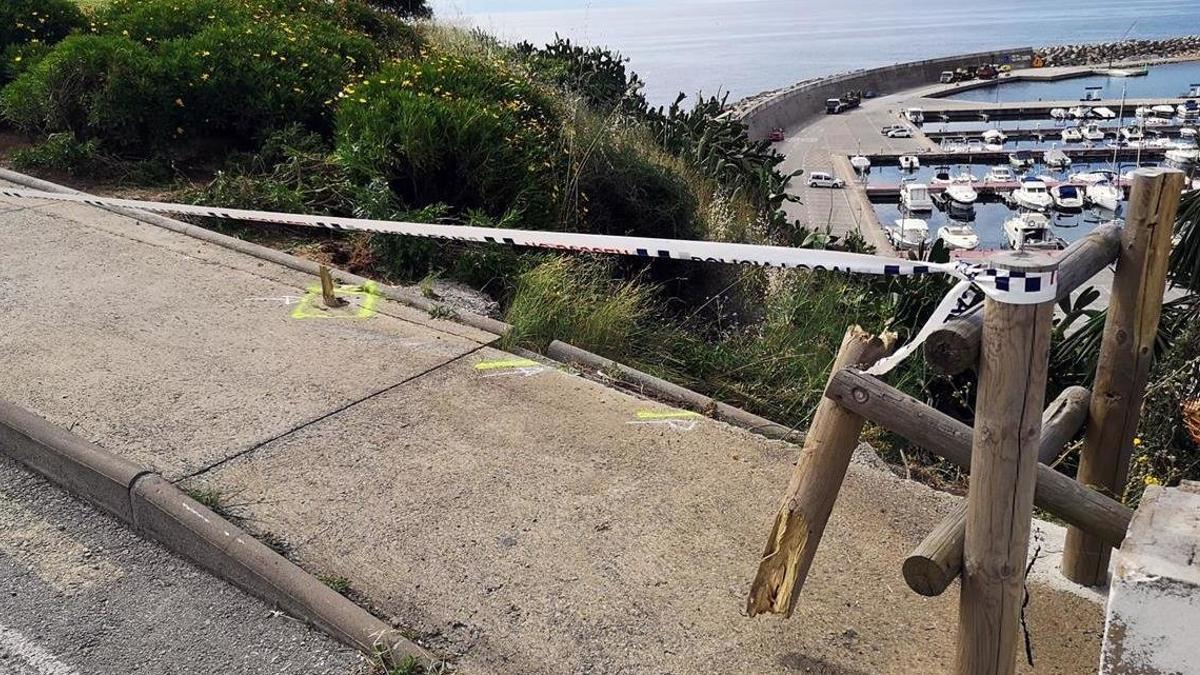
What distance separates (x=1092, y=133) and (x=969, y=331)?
7399 cm

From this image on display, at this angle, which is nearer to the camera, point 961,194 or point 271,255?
point 271,255

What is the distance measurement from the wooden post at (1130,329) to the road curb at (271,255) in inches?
137

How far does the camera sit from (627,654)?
340 cm

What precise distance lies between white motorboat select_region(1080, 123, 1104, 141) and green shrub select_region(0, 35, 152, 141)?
69.0 meters

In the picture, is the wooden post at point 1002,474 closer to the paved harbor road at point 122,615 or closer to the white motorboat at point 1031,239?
the white motorboat at point 1031,239

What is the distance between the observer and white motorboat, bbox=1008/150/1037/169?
61875 millimetres

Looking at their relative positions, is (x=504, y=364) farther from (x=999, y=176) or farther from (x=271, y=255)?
(x=999, y=176)

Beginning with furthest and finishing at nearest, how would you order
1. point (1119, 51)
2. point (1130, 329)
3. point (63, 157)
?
point (1119, 51) → point (63, 157) → point (1130, 329)

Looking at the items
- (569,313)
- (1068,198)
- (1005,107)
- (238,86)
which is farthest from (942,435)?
(1005,107)

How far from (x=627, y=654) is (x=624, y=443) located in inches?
59.6

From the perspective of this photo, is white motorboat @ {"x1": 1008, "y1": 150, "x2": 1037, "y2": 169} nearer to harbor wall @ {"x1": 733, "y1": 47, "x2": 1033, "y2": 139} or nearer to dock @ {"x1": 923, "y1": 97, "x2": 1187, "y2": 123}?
dock @ {"x1": 923, "y1": 97, "x2": 1187, "y2": 123}

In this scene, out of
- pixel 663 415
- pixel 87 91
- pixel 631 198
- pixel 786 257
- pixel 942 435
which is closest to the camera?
pixel 942 435

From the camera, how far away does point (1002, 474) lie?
2.53 meters

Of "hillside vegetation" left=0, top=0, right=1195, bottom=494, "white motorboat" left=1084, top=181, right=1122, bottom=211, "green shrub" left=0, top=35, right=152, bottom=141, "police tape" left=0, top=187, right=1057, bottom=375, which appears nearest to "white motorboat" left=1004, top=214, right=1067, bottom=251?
"police tape" left=0, top=187, right=1057, bottom=375
